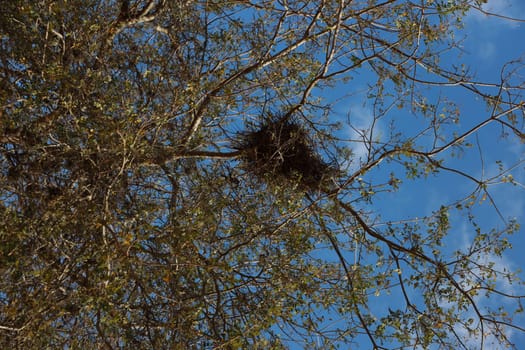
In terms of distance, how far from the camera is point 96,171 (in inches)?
175

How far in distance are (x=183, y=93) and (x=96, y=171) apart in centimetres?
85

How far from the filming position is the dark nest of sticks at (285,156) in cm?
513

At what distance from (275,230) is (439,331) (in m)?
1.47

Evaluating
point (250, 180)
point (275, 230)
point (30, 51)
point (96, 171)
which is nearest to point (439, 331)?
point (275, 230)

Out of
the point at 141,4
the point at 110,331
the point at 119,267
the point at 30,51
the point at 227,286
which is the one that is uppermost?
the point at 141,4

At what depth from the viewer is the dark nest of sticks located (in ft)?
16.8

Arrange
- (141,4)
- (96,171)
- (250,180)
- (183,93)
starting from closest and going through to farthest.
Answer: (96,171), (183,93), (250,180), (141,4)

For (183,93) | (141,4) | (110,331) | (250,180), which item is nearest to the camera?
(110,331)

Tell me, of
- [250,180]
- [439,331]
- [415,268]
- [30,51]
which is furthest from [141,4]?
[439,331]

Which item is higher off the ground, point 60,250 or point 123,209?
point 123,209

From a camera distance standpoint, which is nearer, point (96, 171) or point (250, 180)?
point (96, 171)

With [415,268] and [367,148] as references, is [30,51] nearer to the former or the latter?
[367,148]

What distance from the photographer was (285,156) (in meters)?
5.14

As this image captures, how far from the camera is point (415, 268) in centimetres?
502
